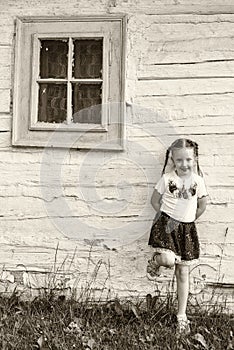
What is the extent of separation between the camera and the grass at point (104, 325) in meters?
5.12

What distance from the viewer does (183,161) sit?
5.70 meters

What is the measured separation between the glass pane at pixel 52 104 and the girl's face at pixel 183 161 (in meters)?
1.10

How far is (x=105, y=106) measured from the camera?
20.2ft

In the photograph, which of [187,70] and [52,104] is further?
[52,104]

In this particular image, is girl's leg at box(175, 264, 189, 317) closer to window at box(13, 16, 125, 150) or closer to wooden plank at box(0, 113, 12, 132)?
window at box(13, 16, 125, 150)

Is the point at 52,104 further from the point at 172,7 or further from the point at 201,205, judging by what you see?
the point at 201,205

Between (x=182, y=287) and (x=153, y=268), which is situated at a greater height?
(x=153, y=268)

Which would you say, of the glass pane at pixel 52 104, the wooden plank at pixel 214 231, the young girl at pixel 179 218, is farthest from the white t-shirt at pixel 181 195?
the glass pane at pixel 52 104

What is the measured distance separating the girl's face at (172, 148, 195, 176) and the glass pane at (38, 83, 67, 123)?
1101 mm

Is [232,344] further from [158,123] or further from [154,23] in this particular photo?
[154,23]

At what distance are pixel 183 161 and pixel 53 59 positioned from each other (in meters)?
1.50

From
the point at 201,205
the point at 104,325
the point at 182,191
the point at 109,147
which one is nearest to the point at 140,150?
the point at 109,147

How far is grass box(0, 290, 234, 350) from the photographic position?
5125mm

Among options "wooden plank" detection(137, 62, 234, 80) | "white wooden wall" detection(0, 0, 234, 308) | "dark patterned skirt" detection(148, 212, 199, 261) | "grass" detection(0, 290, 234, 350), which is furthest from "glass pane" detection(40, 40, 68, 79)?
"grass" detection(0, 290, 234, 350)
